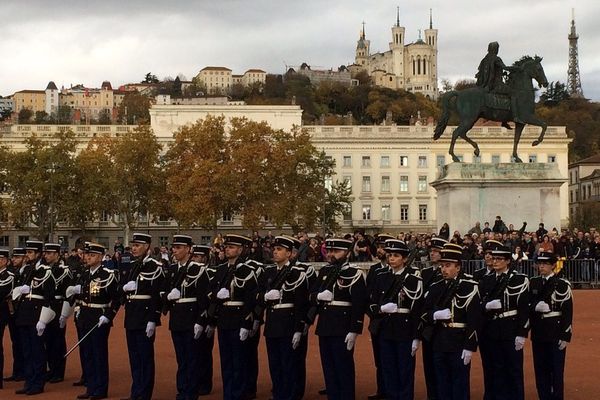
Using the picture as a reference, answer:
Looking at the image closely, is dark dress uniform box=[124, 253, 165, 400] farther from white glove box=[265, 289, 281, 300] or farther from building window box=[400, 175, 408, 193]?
building window box=[400, 175, 408, 193]

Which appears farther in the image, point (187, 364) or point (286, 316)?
point (187, 364)

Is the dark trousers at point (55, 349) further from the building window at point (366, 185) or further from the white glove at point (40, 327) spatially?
the building window at point (366, 185)

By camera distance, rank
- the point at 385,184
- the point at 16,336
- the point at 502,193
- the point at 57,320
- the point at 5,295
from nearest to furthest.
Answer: the point at 57,320, the point at 5,295, the point at 16,336, the point at 502,193, the point at 385,184

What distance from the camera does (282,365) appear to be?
13328 mm

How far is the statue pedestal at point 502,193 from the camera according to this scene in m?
30.0

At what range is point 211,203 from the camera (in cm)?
7606

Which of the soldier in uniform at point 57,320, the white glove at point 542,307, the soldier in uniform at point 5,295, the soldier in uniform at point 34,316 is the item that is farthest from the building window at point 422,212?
the white glove at point 542,307

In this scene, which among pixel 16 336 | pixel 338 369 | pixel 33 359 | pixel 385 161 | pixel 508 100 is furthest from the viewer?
pixel 385 161

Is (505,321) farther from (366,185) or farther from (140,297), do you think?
(366,185)

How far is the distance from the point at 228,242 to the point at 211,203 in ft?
206

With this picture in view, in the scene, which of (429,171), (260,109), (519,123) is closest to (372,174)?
(429,171)

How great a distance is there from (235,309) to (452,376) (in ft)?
10.3

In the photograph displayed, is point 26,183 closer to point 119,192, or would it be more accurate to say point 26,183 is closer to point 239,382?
point 119,192

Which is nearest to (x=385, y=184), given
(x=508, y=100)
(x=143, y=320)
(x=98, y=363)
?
(x=508, y=100)
